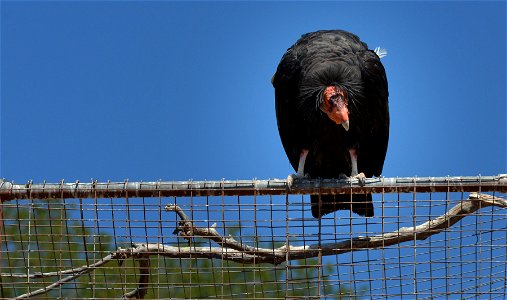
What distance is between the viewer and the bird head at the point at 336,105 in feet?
16.5

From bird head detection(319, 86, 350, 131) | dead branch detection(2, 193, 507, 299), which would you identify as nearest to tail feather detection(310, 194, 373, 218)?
dead branch detection(2, 193, 507, 299)

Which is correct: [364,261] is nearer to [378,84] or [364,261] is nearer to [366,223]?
[366,223]

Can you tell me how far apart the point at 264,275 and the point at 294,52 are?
1.51 m

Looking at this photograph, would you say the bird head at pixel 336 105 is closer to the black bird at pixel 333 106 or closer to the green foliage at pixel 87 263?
the black bird at pixel 333 106

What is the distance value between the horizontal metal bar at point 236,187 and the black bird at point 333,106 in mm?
637

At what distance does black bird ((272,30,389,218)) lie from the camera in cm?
520

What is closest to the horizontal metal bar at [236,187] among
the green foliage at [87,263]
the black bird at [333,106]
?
the green foliage at [87,263]

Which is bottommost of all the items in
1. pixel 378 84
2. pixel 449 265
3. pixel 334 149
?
pixel 449 265

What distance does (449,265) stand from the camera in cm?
421

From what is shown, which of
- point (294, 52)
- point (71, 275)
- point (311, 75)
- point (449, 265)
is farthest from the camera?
point (294, 52)

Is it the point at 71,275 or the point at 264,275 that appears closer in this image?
the point at 71,275

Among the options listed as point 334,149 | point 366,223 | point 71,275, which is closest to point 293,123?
point 334,149

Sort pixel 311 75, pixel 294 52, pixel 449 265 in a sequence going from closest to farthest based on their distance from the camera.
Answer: pixel 449 265 < pixel 311 75 < pixel 294 52

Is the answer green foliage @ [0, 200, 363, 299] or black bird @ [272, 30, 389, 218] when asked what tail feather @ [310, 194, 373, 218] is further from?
green foliage @ [0, 200, 363, 299]
